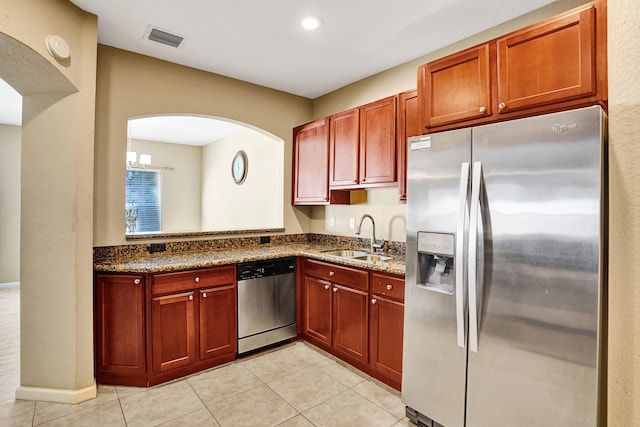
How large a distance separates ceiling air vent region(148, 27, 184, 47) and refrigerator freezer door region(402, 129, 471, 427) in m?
2.06

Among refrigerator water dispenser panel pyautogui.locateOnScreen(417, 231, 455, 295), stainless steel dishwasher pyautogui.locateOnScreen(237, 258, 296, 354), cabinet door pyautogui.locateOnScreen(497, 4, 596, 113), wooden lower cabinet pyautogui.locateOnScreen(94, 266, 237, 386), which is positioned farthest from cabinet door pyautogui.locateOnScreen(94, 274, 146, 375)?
cabinet door pyautogui.locateOnScreen(497, 4, 596, 113)

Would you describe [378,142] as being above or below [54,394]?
above

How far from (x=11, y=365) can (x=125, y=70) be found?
269 cm

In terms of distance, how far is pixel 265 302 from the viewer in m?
3.06

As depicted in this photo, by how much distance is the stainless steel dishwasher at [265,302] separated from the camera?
292 centimetres

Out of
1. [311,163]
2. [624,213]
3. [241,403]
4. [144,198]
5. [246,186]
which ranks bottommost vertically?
[241,403]

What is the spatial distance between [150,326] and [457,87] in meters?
2.69

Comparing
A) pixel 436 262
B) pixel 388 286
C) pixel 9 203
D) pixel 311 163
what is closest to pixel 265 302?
pixel 388 286

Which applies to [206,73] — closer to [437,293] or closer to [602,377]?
[437,293]

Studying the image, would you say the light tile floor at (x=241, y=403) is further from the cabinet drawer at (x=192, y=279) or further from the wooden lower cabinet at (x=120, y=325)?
the cabinet drawer at (x=192, y=279)

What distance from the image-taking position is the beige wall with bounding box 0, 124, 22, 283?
5.30 m

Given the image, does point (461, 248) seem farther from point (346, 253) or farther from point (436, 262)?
point (346, 253)

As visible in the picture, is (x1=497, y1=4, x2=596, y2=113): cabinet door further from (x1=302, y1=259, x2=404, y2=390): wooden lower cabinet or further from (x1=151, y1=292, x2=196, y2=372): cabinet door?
(x1=151, y1=292, x2=196, y2=372): cabinet door

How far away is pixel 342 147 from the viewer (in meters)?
3.26
